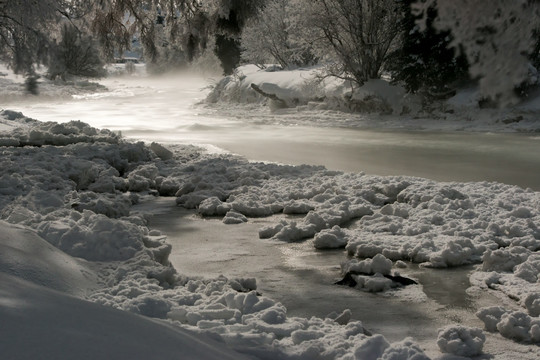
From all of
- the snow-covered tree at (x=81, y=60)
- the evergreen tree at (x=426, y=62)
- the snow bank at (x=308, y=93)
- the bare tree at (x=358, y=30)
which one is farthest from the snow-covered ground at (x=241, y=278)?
the snow-covered tree at (x=81, y=60)

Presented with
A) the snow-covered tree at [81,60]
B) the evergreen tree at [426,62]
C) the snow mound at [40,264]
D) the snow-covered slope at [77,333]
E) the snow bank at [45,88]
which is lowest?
the snow bank at [45,88]

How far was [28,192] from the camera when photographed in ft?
25.2

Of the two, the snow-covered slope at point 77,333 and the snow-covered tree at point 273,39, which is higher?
the snow-covered tree at point 273,39

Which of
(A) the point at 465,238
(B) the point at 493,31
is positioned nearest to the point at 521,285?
(A) the point at 465,238

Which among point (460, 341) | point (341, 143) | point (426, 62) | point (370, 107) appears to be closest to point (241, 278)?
point (460, 341)

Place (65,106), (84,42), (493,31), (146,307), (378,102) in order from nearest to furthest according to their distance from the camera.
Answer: (146,307) → (493,31) → (378,102) → (65,106) → (84,42)

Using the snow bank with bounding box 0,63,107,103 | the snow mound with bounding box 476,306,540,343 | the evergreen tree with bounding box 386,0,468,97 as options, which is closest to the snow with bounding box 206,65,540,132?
the evergreen tree with bounding box 386,0,468,97

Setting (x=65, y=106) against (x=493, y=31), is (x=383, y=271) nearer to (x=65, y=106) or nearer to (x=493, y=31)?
(x=493, y=31)

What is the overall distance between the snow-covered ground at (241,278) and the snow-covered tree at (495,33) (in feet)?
4.59

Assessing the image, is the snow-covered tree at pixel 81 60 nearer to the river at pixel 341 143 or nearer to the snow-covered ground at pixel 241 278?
the river at pixel 341 143

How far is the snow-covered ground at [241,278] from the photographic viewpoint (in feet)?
10.1

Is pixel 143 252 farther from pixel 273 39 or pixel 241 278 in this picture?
pixel 273 39

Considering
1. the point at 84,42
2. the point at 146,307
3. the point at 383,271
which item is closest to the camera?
the point at 146,307

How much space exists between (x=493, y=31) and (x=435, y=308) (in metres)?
2.52
